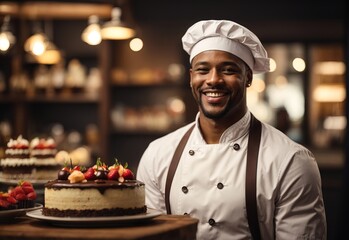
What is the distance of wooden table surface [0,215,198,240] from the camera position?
224cm

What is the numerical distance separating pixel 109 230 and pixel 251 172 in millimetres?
1031

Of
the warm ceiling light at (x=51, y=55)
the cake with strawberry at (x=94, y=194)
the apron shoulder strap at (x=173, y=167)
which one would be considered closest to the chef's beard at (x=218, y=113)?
the apron shoulder strap at (x=173, y=167)

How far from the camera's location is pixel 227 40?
3375mm

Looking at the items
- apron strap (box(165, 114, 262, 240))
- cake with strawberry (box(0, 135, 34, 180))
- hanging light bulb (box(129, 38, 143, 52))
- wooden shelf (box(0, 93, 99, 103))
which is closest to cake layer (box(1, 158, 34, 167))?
cake with strawberry (box(0, 135, 34, 180))

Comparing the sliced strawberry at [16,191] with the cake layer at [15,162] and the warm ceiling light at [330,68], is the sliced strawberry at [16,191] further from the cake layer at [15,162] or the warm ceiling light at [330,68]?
the warm ceiling light at [330,68]

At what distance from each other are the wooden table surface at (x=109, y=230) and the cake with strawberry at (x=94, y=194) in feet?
0.25

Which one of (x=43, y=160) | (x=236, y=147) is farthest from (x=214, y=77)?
(x=43, y=160)

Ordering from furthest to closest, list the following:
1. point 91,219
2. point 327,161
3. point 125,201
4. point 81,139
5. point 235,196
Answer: point 81,139
point 327,161
point 235,196
point 125,201
point 91,219

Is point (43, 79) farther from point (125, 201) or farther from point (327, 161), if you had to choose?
point (125, 201)

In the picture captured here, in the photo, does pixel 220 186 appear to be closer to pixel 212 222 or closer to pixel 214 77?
pixel 212 222

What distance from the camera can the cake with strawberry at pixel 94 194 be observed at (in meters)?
2.54

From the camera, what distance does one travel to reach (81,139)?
8766mm

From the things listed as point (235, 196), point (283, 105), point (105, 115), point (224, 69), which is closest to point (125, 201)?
point (235, 196)

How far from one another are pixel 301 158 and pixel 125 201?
1.00m
